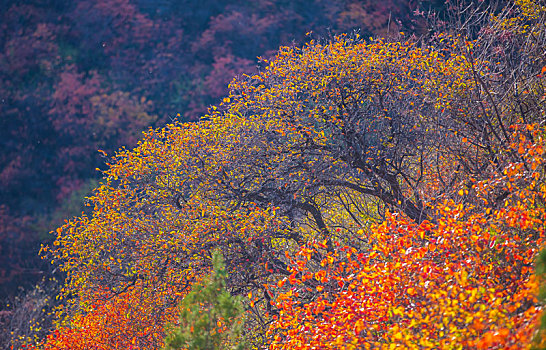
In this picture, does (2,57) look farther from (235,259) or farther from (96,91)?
(235,259)

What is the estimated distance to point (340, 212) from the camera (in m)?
17.5

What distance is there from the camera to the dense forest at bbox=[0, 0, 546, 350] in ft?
24.6

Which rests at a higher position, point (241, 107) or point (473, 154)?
point (241, 107)

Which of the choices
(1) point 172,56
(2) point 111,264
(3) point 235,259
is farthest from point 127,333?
(1) point 172,56

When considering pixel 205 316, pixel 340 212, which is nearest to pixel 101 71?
pixel 340 212

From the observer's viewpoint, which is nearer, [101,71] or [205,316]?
[205,316]

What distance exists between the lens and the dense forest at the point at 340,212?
7.50 m

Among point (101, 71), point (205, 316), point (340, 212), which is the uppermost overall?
point (101, 71)

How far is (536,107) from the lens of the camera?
10.8m

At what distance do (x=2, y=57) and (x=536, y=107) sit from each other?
1584 inches

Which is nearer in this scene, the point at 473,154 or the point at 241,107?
the point at 473,154

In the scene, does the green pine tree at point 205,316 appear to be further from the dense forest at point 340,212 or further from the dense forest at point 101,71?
the dense forest at point 101,71

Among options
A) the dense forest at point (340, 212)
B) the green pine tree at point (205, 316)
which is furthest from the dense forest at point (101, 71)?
the green pine tree at point (205, 316)

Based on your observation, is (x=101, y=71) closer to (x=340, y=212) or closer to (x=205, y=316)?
(x=340, y=212)
